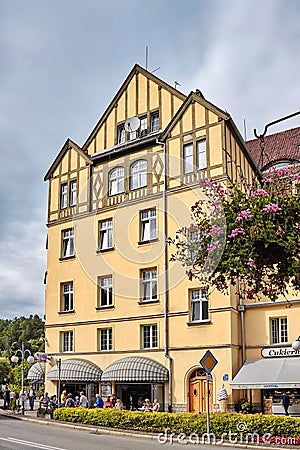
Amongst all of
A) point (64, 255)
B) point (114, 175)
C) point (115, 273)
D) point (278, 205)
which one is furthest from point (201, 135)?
point (278, 205)

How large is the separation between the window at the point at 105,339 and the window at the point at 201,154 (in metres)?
10.0

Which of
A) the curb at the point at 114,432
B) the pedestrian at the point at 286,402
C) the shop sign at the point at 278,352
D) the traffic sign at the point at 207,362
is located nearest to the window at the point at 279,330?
the shop sign at the point at 278,352

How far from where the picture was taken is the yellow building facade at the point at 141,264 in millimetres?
28219

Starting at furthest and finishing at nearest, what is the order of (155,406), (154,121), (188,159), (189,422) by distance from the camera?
(154,121), (188,159), (155,406), (189,422)

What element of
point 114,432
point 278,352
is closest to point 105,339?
point 114,432

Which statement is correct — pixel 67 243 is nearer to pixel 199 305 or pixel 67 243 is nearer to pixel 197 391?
pixel 199 305

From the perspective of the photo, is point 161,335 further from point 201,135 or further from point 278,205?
point 278,205

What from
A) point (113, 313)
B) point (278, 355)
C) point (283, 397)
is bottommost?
point (283, 397)

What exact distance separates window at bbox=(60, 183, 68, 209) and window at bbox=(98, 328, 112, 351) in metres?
8.10

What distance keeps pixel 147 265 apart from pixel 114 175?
597 centimetres

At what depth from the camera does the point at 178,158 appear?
3112cm

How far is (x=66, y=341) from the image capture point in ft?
113

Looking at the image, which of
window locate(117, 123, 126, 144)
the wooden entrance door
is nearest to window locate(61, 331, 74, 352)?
the wooden entrance door

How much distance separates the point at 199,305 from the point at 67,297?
9.40 metres
